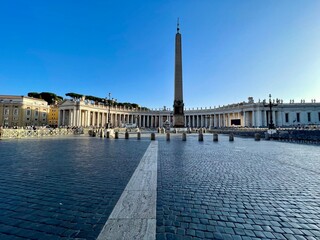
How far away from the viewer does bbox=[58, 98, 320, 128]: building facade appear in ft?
206

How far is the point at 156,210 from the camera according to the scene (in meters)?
2.89

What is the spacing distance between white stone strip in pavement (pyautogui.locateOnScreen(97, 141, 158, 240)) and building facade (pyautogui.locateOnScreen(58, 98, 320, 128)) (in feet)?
179

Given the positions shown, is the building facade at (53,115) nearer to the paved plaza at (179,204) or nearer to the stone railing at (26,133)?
the stone railing at (26,133)

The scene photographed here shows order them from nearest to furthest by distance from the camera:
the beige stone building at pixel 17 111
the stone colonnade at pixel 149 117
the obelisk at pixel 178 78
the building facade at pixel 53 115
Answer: the obelisk at pixel 178 78 < the stone colonnade at pixel 149 117 < the beige stone building at pixel 17 111 < the building facade at pixel 53 115

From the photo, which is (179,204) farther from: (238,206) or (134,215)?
(238,206)

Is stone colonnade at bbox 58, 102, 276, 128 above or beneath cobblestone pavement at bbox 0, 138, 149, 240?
above

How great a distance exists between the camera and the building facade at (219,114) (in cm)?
6278

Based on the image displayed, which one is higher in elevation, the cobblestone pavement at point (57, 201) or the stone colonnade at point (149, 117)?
the stone colonnade at point (149, 117)

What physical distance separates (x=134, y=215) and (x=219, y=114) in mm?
74211

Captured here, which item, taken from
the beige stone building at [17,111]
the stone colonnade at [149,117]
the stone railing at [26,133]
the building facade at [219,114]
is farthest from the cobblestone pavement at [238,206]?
the beige stone building at [17,111]

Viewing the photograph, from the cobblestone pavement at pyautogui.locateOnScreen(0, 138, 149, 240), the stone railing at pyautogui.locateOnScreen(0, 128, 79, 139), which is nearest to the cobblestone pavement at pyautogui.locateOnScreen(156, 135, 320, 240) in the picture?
the cobblestone pavement at pyautogui.locateOnScreen(0, 138, 149, 240)

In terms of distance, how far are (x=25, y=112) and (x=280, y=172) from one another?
84035 millimetres

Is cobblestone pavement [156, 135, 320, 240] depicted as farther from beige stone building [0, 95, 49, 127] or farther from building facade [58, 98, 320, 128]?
beige stone building [0, 95, 49, 127]

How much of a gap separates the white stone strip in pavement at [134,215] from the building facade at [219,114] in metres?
54.7
